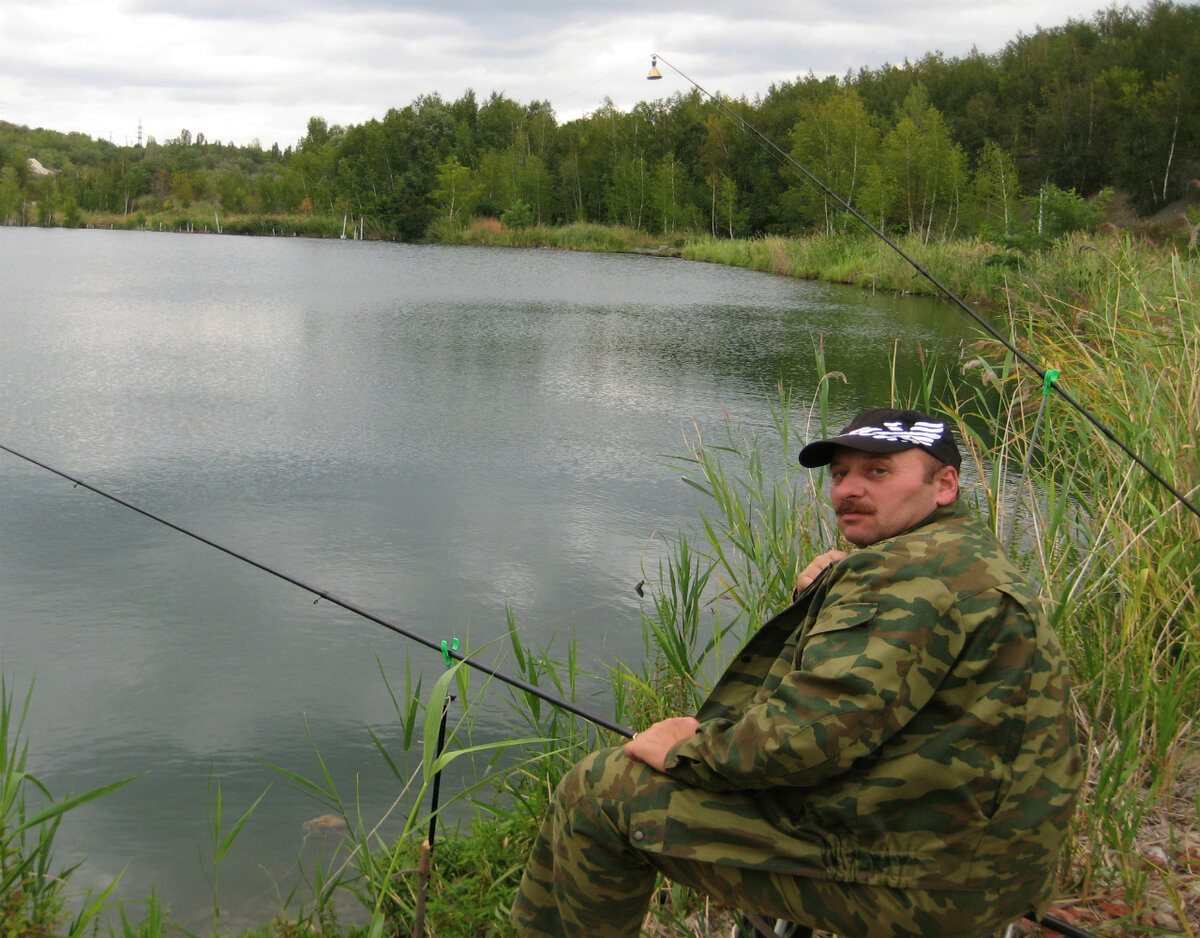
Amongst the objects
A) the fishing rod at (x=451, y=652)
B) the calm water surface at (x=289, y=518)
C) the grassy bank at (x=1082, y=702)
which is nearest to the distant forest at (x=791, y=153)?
the calm water surface at (x=289, y=518)

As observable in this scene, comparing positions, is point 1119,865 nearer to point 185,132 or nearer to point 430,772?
point 430,772

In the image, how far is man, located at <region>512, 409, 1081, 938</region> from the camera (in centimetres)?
130

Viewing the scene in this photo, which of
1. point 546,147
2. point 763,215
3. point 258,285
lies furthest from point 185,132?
point 258,285

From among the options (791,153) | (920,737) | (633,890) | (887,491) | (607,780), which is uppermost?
(791,153)

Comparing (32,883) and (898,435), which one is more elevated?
(898,435)

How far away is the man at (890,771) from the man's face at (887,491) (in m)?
0.06

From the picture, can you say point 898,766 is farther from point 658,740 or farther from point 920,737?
point 658,740

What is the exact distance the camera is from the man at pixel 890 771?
130cm

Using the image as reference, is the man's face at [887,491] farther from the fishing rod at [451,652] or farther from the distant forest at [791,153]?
the distant forest at [791,153]

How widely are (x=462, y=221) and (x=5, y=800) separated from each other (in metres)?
40.5

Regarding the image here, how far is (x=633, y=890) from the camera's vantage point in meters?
1.51

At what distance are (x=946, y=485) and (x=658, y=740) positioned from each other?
1.82 feet

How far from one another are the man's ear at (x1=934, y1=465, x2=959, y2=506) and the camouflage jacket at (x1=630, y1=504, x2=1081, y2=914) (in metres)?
0.17

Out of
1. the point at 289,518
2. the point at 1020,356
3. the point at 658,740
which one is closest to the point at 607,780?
the point at 658,740
